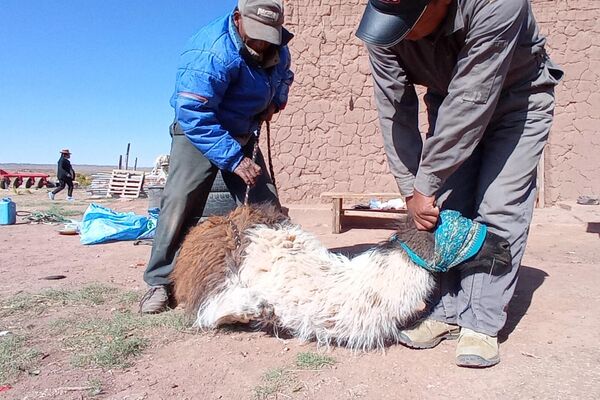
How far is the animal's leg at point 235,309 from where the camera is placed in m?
2.34

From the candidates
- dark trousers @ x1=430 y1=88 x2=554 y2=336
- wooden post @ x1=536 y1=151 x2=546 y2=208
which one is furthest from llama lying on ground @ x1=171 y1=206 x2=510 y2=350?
wooden post @ x1=536 y1=151 x2=546 y2=208

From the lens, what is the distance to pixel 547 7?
788 centimetres

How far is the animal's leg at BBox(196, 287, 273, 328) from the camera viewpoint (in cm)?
234

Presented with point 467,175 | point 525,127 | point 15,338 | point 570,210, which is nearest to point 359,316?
point 467,175

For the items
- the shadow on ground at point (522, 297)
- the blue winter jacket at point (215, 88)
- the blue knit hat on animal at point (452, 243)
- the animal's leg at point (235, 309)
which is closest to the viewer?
the blue knit hat on animal at point (452, 243)

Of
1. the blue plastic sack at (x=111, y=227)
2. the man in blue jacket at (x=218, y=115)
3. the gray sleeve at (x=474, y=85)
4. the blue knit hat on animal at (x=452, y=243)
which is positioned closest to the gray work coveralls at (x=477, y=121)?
the gray sleeve at (x=474, y=85)

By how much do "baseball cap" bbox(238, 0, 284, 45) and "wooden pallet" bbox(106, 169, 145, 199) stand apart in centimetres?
1499

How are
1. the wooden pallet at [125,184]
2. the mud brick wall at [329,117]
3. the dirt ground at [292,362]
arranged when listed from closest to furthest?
the dirt ground at [292,362]
the mud brick wall at [329,117]
the wooden pallet at [125,184]

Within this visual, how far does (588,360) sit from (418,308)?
72 centimetres

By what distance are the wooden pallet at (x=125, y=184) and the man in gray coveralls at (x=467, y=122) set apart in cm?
1559

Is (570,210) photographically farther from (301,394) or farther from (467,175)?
(301,394)

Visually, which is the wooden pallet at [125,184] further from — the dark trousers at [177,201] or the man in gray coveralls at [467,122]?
the man in gray coveralls at [467,122]

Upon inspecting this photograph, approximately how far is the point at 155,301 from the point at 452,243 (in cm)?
173

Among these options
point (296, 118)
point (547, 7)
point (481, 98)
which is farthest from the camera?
point (296, 118)
